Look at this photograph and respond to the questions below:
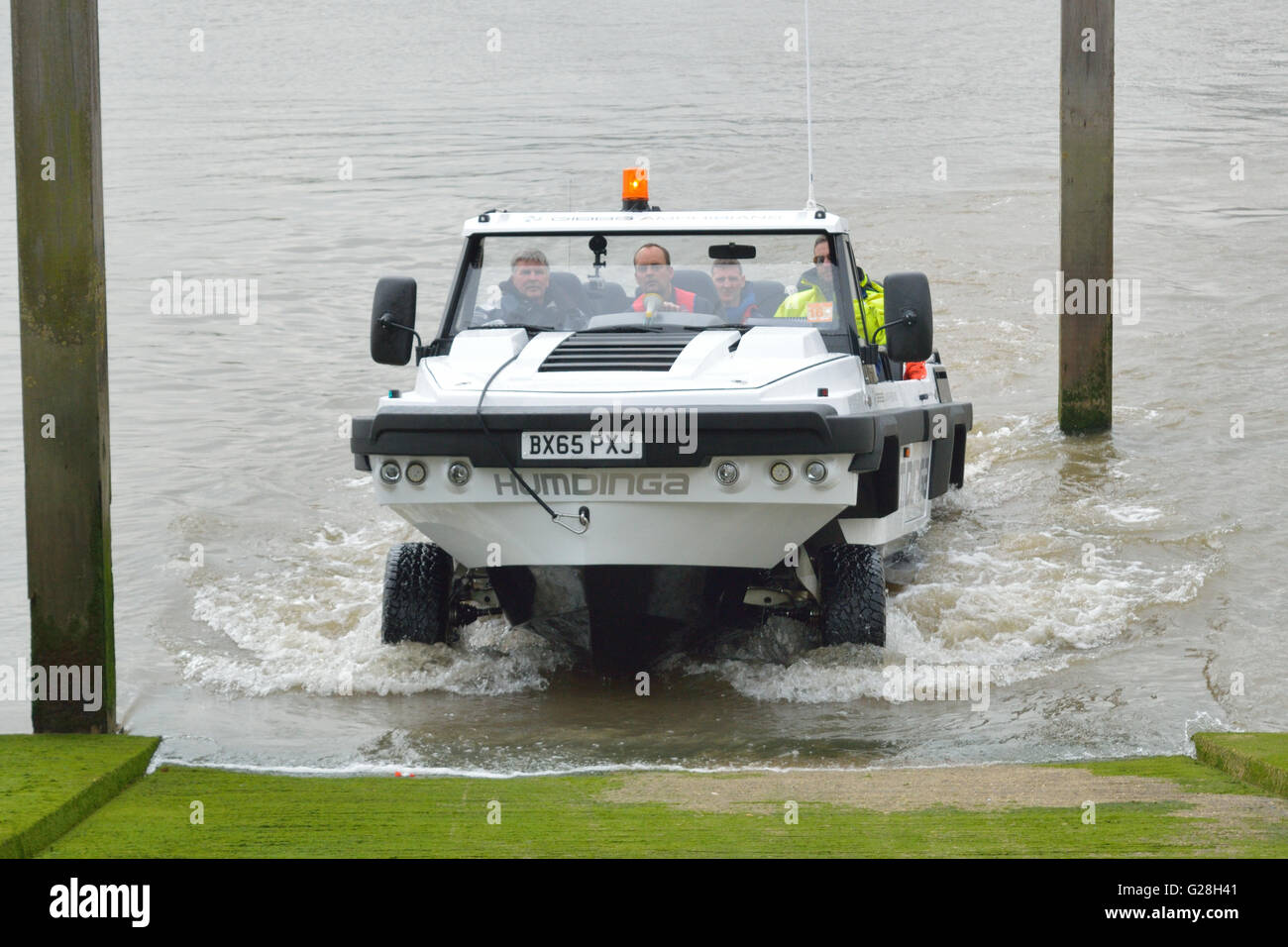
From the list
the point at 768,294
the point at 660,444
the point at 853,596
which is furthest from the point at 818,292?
the point at 660,444

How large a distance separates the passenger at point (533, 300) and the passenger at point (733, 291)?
643 millimetres

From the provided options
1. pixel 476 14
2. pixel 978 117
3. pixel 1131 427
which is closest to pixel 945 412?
pixel 1131 427

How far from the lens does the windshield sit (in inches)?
296

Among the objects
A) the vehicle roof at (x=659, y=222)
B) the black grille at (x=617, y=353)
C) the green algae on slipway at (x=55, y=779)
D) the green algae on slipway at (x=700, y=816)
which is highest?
the vehicle roof at (x=659, y=222)

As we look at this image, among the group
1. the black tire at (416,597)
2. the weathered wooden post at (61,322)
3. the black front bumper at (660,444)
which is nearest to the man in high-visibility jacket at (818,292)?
the black front bumper at (660,444)

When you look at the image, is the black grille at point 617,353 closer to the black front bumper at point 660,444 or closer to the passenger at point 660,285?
the passenger at point 660,285

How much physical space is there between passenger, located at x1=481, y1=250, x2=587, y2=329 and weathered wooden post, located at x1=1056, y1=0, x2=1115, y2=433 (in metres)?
5.31

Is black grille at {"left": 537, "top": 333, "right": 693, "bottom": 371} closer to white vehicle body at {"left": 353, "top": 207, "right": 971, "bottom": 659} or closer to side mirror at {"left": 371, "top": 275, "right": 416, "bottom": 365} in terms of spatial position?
white vehicle body at {"left": 353, "top": 207, "right": 971, "bottom": 659}

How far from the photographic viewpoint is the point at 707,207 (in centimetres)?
2156

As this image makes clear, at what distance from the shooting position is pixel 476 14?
4275cm

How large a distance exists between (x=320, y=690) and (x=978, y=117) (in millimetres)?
24446

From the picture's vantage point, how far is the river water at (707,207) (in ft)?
23.1

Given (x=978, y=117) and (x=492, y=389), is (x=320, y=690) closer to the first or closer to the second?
Answer: (x=492, y=389)

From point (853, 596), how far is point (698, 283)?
1622mm
